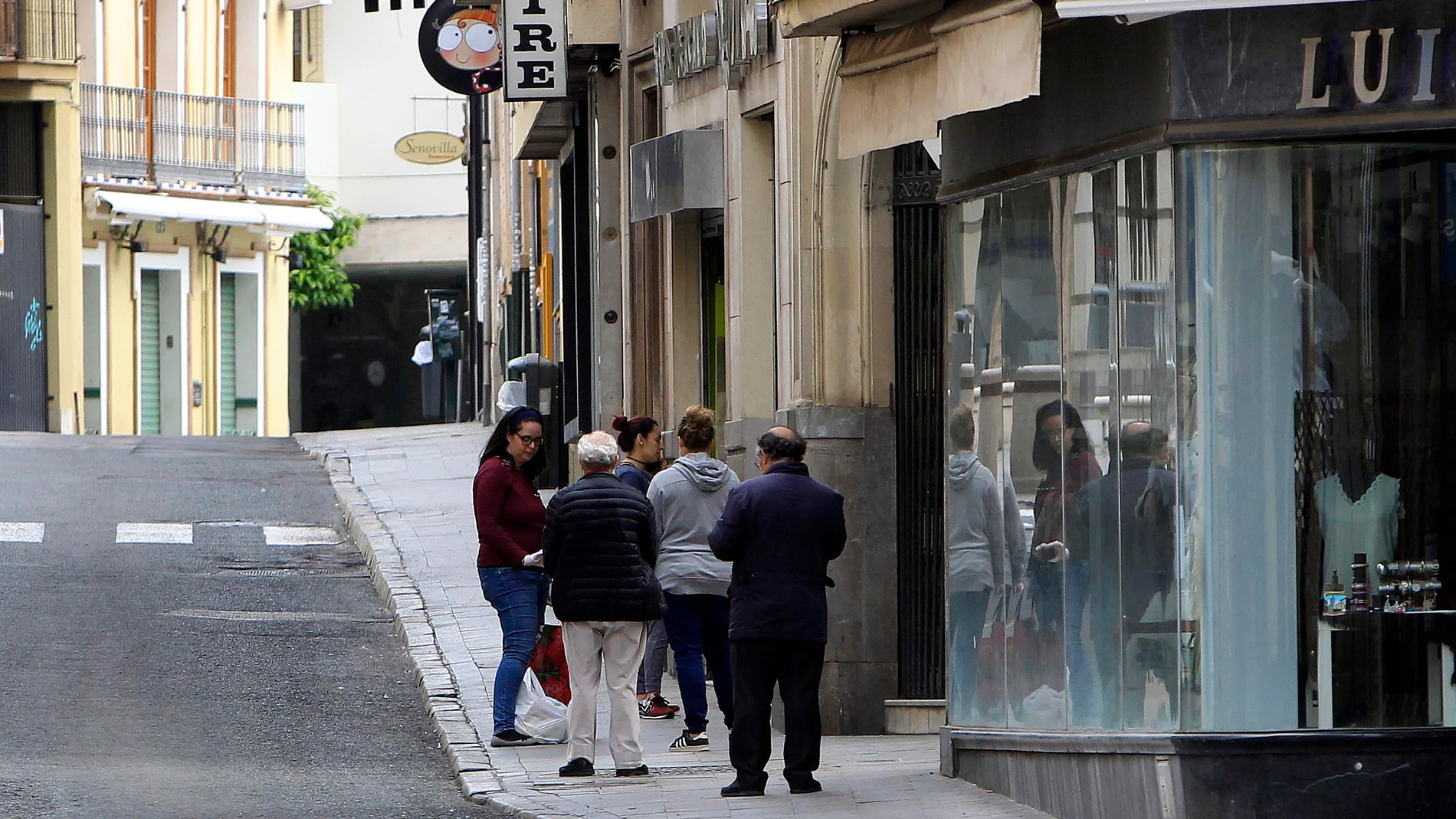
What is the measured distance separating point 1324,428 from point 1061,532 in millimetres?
1280

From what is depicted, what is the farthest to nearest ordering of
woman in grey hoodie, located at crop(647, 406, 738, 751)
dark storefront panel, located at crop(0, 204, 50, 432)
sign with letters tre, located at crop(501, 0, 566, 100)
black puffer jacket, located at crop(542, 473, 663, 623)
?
dark storefront panel, located at crop(0, 204, 50, 432), sign with letters tre, located at crop(501, 0, 566, 100), woman in grey hoodie, located at crop(647, 406, 738, 751), black puffer jacket, located at crop(542, 473, 663, 623)

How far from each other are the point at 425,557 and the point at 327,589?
1110 millimetres

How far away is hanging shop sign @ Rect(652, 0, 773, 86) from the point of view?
13.5m

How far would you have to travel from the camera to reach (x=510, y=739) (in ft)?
38.8

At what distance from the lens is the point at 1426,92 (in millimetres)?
8391

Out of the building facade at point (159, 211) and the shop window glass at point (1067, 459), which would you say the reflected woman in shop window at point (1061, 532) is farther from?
the building facade at point (159, 211)

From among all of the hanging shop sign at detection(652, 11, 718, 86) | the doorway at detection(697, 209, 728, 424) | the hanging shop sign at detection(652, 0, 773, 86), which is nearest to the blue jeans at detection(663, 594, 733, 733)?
the hanging shop sign at detection(652, 0, 773, 86)

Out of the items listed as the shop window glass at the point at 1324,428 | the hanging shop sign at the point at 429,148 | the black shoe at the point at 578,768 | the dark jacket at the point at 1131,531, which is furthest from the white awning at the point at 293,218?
the shop window glass at the point at 1324,428

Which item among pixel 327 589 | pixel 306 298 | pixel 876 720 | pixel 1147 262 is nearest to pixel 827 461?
pixel 876 720

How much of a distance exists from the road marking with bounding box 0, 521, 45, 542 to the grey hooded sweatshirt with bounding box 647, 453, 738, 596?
8669 millimetres

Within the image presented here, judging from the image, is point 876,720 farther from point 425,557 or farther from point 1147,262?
point 425,557

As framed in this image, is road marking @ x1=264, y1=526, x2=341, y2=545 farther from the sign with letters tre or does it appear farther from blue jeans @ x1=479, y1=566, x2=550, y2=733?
blue jeans @ x1=479, y1=566, x2=550, y2=733

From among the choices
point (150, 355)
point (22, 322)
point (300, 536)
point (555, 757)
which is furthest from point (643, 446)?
point (150, 355)

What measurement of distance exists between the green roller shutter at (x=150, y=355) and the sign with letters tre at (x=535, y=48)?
24.1 metres
